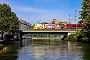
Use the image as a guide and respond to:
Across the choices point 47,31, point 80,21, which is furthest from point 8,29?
point 47,31

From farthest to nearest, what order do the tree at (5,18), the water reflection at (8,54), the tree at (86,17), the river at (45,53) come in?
the tree at (5,18) < the tree at (86,17) < the river at (45,53) < the water reflection at (8,54)

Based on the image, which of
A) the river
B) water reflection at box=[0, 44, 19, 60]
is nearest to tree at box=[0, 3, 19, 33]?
the river

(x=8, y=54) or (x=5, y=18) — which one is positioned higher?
(x=5, y=18)

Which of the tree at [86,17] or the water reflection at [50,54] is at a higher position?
the tree at [86,17]

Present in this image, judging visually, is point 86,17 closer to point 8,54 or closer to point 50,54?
point 50,54

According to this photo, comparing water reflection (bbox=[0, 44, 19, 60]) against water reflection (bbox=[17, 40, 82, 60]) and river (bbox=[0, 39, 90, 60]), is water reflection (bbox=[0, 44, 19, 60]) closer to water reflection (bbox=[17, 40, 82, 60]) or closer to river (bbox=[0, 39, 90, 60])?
river (bbox=[0, 39, 90, 60])

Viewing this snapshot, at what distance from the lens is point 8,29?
96438 millimetres

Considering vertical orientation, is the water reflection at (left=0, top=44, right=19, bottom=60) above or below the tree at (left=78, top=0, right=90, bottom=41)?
below

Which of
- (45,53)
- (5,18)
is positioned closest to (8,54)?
(45,53)

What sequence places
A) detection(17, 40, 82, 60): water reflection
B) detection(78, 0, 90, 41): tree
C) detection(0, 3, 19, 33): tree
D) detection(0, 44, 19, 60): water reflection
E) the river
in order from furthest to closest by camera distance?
detection(0, 3, 19, 33): tree, detection(78, 0, 90, 41): tree, the river, detection(17, 40, 82, 60): water reflection, detection(0, 44, 19, 60): water reflection

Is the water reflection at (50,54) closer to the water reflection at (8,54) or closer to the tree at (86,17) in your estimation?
the water reflection at (8,54)

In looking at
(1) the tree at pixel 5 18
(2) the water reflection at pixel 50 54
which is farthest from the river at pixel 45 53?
(1) the tree at pixel 5 18

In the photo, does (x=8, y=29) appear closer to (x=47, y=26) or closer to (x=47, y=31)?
(x=47, y=31)

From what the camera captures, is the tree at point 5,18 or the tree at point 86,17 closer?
the tree at point 86,17
